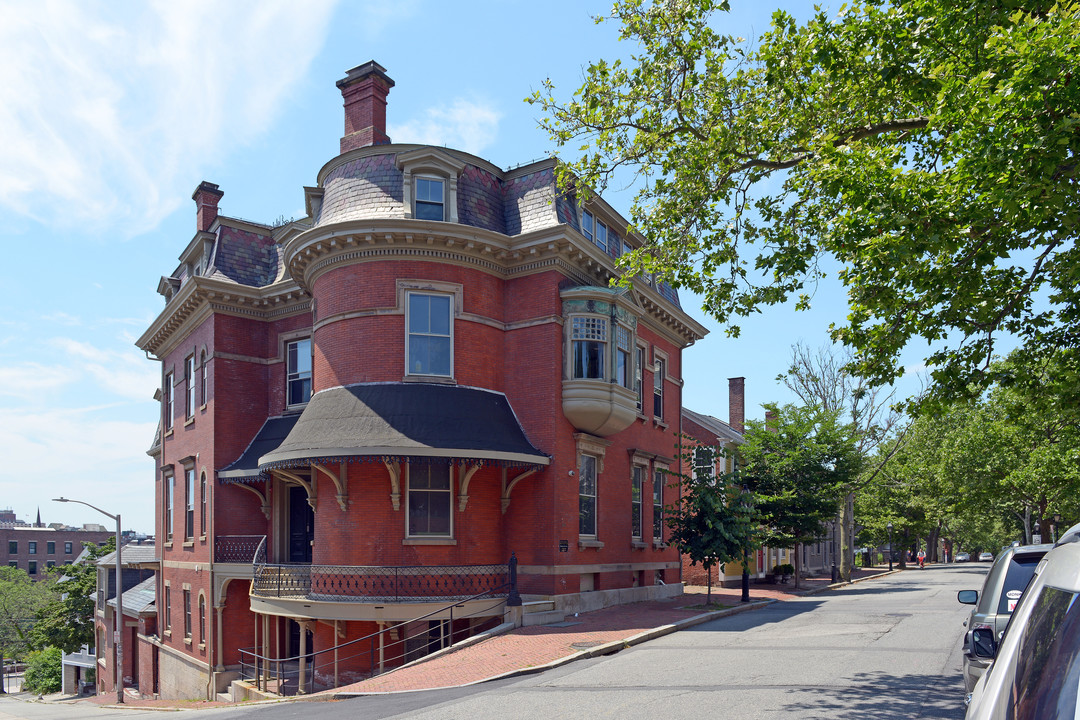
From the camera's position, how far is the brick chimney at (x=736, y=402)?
4647 centimetres

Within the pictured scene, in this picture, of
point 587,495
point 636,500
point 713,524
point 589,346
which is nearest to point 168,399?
point 587,495

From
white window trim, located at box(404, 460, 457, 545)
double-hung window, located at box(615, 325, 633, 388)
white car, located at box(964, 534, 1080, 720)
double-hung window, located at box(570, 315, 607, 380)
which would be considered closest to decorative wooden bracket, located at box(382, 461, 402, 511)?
white window trim, located at box(404, 460, 457, 545)

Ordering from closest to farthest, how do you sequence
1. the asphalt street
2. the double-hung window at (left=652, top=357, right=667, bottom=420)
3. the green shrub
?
the asphalt street → the double-hung window at (left=652, top=357, right=667, bottom=420) → the green shrub

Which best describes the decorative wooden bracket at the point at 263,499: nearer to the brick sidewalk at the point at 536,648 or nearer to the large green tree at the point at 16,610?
the brick sidewalk at the point at 536,648

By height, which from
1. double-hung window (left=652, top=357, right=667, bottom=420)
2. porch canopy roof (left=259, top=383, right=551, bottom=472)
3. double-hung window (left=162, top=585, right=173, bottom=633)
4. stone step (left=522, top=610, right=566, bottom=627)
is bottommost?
double-hung window (left=162, top=585, right=173, bottom=633)

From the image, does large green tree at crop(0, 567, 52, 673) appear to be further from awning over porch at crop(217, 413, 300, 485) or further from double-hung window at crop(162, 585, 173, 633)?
awning over porch at crop(217, 413, 300, 485)

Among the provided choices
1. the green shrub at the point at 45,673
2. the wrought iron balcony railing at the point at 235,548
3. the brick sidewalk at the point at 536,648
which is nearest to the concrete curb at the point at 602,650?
the brick sidewalk at the point at 536,648

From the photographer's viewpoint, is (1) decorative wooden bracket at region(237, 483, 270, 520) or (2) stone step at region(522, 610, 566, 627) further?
(1) decorative wooden bracket at region(237, 483, 270, 520)

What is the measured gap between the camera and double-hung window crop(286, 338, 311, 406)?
25.7 m

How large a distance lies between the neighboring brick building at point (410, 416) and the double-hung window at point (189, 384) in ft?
4.68

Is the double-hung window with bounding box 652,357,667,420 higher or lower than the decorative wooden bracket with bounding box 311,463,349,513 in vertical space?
higher

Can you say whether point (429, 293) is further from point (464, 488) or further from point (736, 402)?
point (736, 402)

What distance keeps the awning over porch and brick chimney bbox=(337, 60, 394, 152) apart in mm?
8602

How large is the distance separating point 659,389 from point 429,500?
37.3 ft
